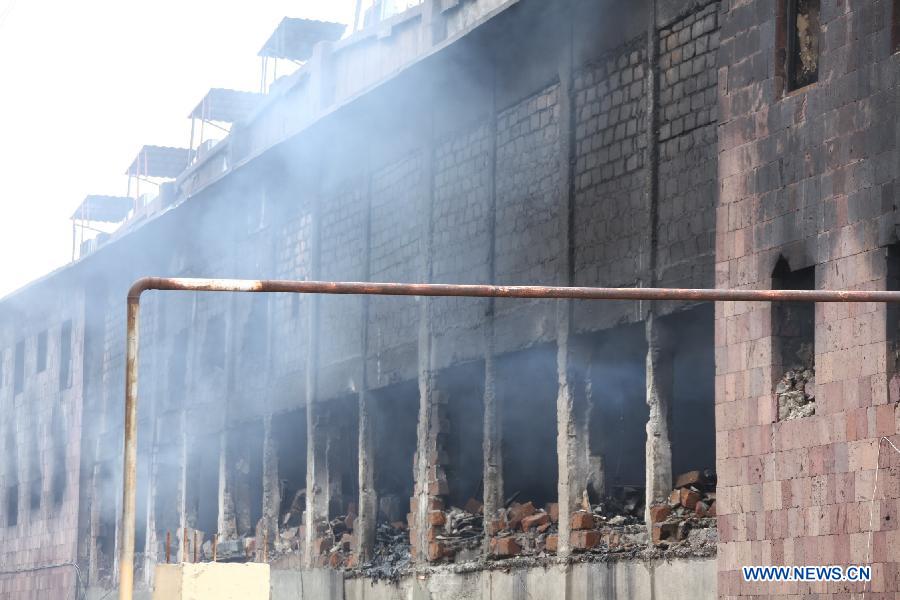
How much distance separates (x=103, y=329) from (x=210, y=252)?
580 cm

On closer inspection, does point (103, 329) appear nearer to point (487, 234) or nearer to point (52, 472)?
point (52, 472)

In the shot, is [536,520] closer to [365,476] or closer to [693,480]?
[693,480]

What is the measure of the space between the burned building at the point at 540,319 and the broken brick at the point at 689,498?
30 millimetres

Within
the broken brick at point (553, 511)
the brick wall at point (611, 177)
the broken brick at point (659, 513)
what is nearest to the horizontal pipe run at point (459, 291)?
the broken brick at point (659, 513)

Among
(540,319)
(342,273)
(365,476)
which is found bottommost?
(365,476)

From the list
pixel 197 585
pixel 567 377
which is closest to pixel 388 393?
pixel 567 377

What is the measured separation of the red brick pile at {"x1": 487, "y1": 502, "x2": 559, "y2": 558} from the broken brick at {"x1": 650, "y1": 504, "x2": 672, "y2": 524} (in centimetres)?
208

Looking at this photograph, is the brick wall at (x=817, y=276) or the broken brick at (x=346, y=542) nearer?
the brick wall at (x=817, y=276)

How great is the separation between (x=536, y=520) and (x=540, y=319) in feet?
7.16

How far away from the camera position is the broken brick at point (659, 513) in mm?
16562

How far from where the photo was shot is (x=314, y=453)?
24.7 meters

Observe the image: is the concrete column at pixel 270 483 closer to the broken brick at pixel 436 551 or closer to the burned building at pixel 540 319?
the burned building at pixel 540 319

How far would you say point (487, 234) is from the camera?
20.3 meters

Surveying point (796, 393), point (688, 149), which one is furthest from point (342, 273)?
point (796, 393)
